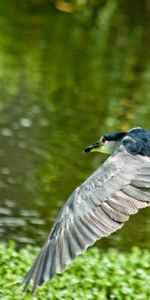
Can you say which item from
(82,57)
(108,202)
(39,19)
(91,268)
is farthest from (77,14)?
(108,202)

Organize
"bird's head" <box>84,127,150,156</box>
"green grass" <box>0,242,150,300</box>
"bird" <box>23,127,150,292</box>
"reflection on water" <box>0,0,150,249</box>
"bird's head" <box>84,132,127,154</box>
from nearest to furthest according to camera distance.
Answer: "bird" <box>23,127,150,292</box> < "bird's head" <box>84,127,150,156</box> < "green grass" <box>0,242,150,300</box> < "bird's head" <box>84,132,127,154</box> < "reflection on water" <box>0,0,150,249</box>

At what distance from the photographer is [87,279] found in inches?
247

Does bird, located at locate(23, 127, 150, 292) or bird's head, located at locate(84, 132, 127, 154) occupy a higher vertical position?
bird's head, located at locate(84, 132, 127, 154)

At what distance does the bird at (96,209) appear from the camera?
488cm

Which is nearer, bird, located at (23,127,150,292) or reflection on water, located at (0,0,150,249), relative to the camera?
bird, located at (23,127,150,292)

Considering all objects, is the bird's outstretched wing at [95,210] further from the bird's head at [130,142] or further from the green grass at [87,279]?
the green grass at [87,279]

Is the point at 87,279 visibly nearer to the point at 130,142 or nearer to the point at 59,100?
the point at 130,142

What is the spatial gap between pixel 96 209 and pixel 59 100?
6.86 metres

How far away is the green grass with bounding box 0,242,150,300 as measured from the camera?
19.6ft

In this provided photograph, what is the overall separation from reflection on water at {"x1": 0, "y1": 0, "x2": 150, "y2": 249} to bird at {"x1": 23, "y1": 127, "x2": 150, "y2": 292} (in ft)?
9.32

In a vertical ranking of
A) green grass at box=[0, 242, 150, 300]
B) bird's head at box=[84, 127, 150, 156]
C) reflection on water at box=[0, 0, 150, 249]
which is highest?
reflection on water at box=[0, 0, 150, 249]

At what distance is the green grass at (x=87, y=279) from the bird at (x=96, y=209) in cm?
79

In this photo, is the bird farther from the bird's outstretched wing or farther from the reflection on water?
the reflection on water

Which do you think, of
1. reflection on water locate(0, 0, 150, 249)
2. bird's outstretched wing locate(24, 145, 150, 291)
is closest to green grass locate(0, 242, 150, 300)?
bird's outstretched wing locate(24, 145, 150, 291)
